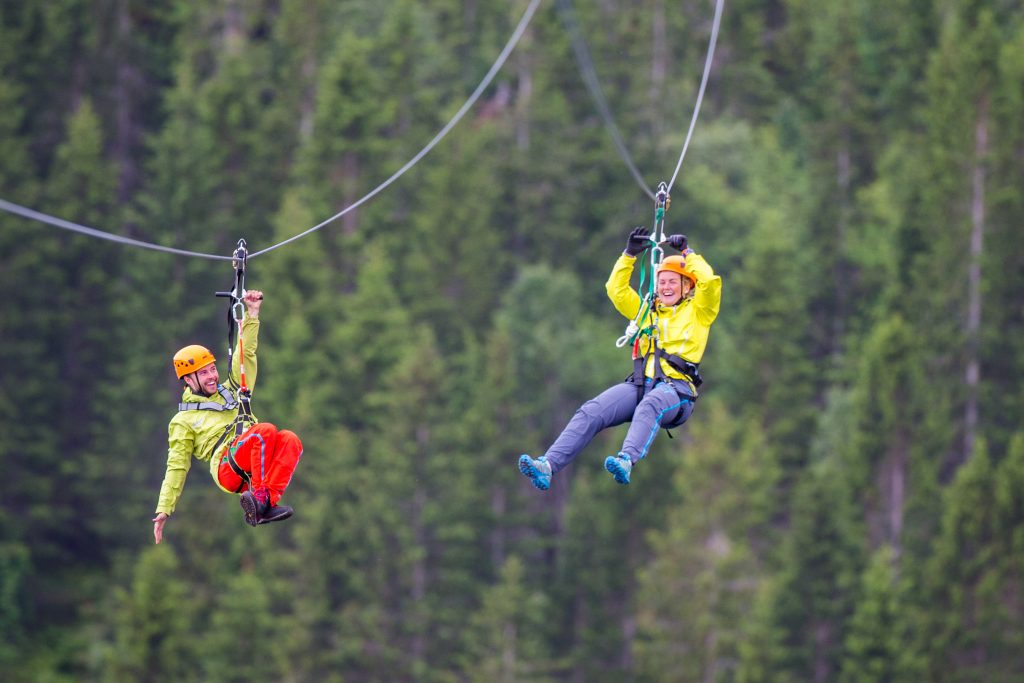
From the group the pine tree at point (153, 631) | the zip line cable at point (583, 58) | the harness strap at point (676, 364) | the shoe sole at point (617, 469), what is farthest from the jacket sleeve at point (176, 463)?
the zip line cable at point (583, 58)

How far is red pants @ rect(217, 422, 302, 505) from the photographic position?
716 inches

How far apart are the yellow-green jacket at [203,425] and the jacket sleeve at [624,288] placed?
3217 millimetres

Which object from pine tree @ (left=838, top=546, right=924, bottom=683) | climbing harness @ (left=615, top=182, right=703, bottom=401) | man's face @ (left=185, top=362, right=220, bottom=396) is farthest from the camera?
pine tree @ (left=838, top=546, right=924, bottom=683)

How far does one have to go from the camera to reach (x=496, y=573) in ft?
206

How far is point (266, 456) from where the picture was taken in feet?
59.8

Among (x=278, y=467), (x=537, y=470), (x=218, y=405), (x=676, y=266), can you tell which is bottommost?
(x=537, y=470)

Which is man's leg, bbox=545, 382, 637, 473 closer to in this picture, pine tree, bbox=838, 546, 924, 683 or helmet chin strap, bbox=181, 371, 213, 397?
helmet chin strap, bbox=181, 371, 213, 397

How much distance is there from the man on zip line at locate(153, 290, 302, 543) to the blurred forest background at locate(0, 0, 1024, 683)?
131 ft

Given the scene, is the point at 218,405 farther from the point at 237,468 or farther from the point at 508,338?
the point at 508,338

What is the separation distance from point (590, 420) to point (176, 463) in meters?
3.66

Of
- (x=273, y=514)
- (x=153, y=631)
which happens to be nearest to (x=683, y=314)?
(x=273, y=514)

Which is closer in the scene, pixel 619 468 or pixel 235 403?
pixel 619 468

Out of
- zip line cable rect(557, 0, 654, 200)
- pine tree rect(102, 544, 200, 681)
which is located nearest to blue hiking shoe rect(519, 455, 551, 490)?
pine tree rect(102, 544, 200, 681)

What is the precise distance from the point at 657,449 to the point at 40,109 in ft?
89.3
